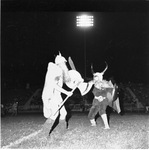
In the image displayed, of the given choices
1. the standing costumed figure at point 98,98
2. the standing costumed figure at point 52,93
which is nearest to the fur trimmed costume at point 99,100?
the standing costumed figure at point 98,98

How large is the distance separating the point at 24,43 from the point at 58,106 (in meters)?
30.6

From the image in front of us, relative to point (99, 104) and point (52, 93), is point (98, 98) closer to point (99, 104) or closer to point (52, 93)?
point (99, 104)

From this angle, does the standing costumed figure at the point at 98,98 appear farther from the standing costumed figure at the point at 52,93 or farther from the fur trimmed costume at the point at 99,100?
the standing costumed figure at the point at 52,93

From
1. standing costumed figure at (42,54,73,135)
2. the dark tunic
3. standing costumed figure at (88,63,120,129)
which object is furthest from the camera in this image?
standing costumed figure at (88,63,120,129)

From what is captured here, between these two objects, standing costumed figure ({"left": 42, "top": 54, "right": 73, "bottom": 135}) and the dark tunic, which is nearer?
standing costumed figure ({"left": 42, "top": 54, "right": 73, "bottom": 135})

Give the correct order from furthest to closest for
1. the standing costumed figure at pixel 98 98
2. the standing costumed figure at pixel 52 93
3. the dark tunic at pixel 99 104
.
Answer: the standing costumed figure at pixel 98 98 < the dark tunic at pixel 99 104 < the standing costumed figure at pixel 52 93

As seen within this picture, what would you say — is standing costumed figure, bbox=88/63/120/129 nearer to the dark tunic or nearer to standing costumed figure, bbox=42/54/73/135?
the dark tunic

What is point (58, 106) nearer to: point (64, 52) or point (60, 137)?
point (60, 137)

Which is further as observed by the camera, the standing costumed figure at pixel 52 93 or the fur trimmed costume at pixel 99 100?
the fur trimmed costume at pixel 99 100

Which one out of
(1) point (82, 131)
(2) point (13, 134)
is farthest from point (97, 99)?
(2) point (13, 134)

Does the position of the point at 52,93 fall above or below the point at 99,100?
above

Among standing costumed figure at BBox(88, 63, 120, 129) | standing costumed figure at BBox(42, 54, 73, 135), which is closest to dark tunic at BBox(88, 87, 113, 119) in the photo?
standing costumed figure at BBox(88, 63, 120, 129)

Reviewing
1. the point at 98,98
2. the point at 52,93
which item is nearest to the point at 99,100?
the point at 98,98

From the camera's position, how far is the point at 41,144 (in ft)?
20.3
